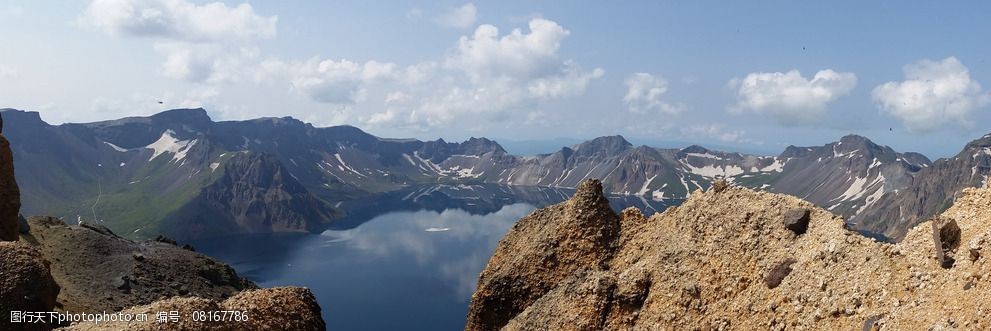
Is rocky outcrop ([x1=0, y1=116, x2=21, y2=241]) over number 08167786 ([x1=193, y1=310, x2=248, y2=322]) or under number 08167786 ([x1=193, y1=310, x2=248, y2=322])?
over

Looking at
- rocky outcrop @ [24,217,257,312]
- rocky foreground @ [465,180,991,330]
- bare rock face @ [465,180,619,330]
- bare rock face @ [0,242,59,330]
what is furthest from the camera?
rocky outcrop @ [24,217,257,312]

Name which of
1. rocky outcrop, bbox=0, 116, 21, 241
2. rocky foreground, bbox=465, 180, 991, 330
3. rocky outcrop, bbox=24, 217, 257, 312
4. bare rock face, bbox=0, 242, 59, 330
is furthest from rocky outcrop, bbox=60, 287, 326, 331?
rocky outcrop, bbox=0, 116, 21, 241

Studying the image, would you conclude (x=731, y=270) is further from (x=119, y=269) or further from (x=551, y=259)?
(x=119, y=269)

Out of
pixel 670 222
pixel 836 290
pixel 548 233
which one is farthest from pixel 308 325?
pixel 836 290

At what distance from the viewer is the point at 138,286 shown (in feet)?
242

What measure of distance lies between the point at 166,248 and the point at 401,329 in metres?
66.9

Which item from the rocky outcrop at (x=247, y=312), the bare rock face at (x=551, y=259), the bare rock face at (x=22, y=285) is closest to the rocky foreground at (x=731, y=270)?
the bare rock face at (x=551, y=259)

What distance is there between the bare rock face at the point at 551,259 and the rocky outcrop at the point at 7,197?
164 ft

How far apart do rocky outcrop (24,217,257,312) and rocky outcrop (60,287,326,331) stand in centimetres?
3980

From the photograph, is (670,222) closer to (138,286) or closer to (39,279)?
(39,279)

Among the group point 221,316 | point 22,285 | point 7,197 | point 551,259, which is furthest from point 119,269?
point 551,259

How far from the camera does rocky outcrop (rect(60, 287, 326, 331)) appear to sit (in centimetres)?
2409

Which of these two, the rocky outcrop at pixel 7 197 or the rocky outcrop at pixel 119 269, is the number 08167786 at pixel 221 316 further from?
the rocky outcrop at pixel 7 197

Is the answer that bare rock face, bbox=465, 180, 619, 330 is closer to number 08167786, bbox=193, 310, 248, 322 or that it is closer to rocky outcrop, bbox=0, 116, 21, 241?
number 08167786, bbox=193, 310, 248, 322
